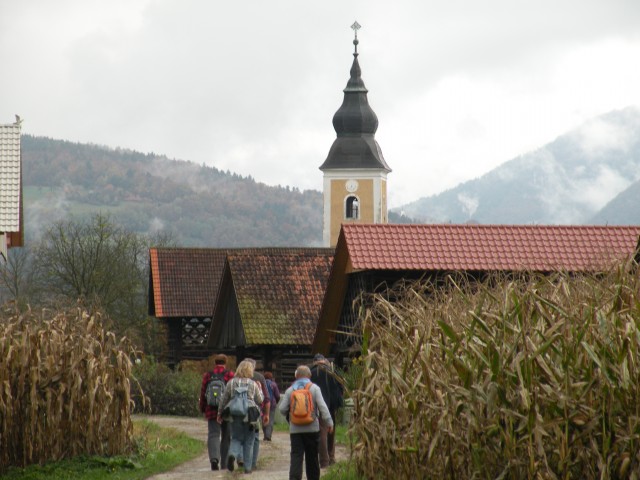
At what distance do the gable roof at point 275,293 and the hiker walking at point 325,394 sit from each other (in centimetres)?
1939

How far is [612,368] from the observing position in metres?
9.48

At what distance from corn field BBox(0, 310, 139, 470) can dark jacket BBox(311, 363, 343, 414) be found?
8.30 feet

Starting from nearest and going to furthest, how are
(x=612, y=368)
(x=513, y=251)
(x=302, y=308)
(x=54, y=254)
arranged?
(x=612, y=368) → (x=513, y=251) → (x=302, y=308) → (x=54, y=254)

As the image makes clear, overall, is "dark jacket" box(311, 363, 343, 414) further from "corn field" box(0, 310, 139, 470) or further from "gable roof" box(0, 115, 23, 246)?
"gable roof" box(0, 115, 23, 246)

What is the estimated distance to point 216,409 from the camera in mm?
17609

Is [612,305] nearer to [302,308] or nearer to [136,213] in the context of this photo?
[302,308]

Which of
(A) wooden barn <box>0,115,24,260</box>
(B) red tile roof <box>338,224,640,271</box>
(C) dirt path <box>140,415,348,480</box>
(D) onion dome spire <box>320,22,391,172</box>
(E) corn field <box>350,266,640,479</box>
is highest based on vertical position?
(D) onion dome spire <box>320,22,391,172</box>

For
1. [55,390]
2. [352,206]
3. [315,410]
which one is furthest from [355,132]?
[315,410]

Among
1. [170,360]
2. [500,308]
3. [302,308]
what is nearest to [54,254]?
[170,360]

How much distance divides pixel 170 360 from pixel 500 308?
37819mm

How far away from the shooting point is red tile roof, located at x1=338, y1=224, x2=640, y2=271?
84.1 ft

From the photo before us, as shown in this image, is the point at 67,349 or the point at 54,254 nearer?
the point at 67,349

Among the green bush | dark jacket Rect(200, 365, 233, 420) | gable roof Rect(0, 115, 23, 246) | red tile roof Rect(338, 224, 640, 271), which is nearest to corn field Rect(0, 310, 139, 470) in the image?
dark jacket Rect(200, 365, 233, 420)

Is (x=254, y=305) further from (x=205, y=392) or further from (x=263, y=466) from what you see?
(x=205, y=392)
